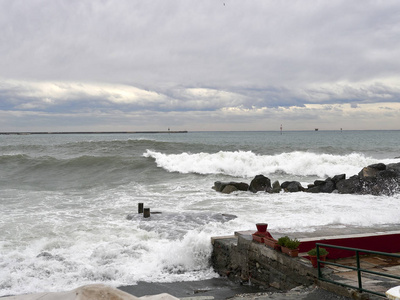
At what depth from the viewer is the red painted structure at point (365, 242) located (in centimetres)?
794

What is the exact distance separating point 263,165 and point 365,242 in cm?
2285

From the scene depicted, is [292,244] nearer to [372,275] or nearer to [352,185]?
[372,275]

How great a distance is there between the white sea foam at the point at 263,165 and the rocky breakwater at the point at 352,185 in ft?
25.4

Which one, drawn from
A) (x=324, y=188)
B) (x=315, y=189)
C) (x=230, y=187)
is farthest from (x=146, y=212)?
(x=324, y=188)

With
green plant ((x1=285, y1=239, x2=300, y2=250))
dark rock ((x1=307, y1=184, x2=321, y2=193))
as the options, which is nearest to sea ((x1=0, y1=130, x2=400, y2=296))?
dark rock ((x1=307, y1=184, x2=321, y2=193))

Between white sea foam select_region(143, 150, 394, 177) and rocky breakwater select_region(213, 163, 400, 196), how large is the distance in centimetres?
775

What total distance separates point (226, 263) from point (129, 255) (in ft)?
8.61

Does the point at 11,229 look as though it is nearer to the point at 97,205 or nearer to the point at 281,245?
the point at 97,205

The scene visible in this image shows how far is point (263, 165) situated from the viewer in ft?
101

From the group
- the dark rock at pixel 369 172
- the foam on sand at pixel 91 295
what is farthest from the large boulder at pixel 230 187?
the foam on sand at pixel 91 295

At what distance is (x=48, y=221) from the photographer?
525 inches

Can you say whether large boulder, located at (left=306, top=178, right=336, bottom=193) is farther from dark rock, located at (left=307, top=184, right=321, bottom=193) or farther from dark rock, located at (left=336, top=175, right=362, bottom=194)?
dark rock, located at (left=336, top=175, right=362, bottom=194)

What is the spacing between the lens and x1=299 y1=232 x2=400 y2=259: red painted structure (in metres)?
7.94

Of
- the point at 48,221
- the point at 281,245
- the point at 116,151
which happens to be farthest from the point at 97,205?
the point at 116,151
